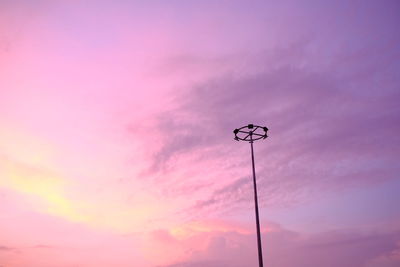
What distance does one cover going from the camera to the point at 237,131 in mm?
36031

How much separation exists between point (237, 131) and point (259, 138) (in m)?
2.57

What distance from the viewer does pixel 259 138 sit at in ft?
121
